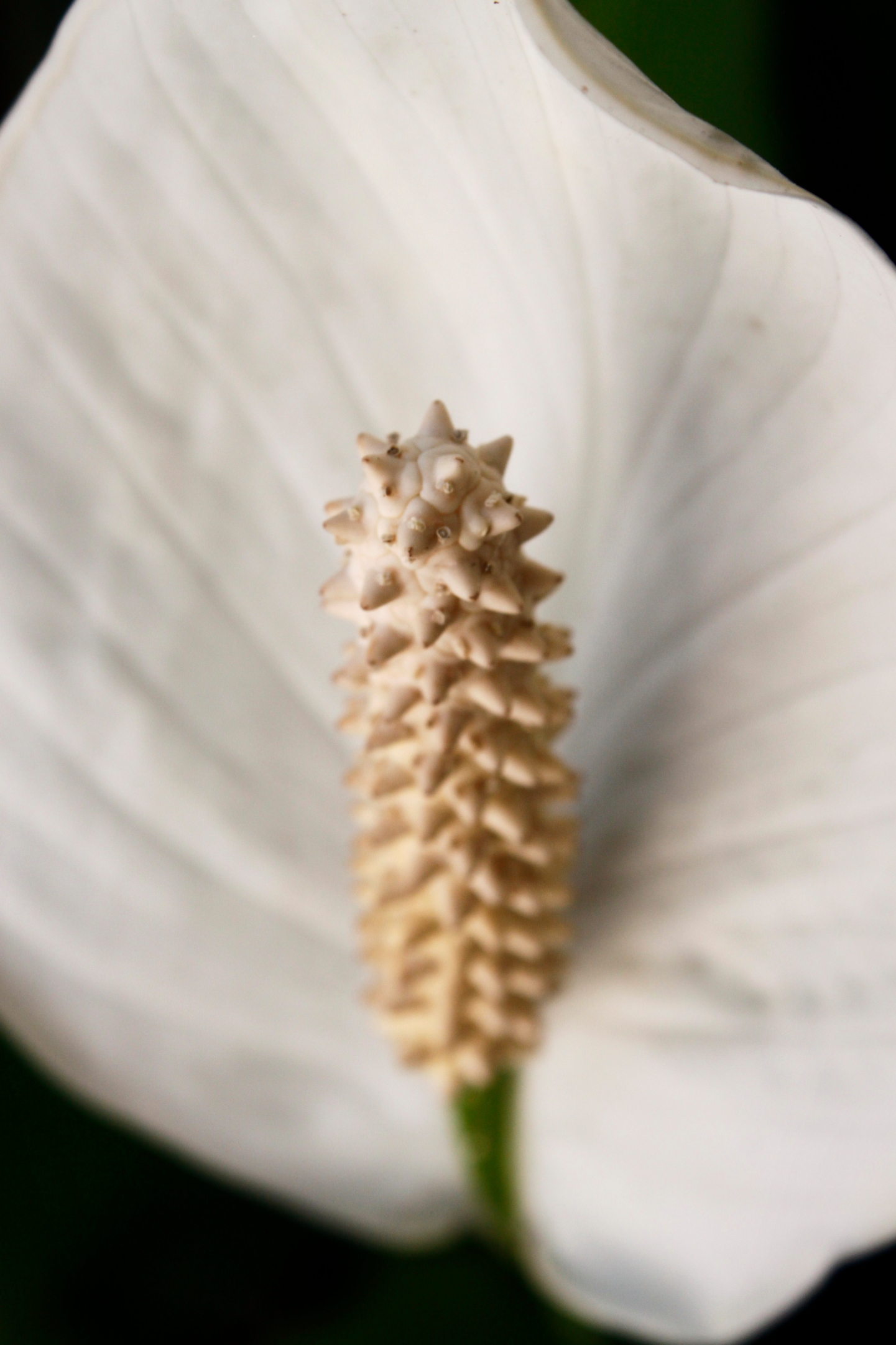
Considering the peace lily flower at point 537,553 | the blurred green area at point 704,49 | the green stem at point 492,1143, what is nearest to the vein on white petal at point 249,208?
the peace lily flower at point 537,553

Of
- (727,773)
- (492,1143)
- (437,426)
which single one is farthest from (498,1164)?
(437,426)

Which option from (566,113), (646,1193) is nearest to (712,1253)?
(646,1193)

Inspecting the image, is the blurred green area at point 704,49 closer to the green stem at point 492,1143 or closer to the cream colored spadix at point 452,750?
the cream colored spadix at point 452,750

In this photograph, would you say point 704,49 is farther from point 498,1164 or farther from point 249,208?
point 498,1164

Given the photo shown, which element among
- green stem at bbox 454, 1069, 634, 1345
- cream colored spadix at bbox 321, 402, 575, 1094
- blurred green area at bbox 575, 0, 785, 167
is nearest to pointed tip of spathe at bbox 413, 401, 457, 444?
cream colored spadix at bbox 321, 402, 575, 1094

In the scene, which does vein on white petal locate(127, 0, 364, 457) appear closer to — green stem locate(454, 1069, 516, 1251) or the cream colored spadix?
the cream colored spadix

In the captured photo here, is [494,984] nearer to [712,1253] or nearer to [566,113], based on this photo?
[712,1253]

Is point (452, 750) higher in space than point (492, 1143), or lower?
higher
